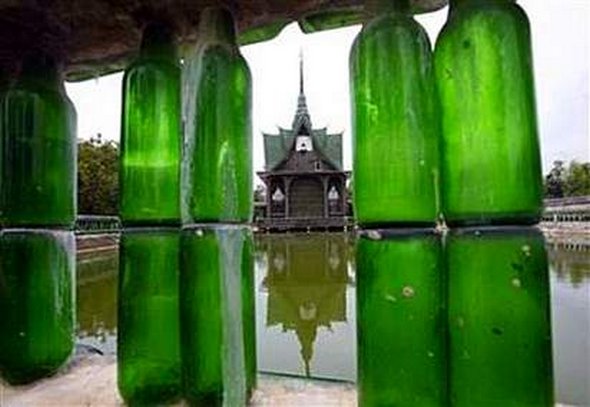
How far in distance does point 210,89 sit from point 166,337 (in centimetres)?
53

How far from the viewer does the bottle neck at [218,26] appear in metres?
1.11

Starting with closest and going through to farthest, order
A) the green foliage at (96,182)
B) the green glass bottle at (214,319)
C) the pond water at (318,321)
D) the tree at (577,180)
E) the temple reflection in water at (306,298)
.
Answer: the green glass bottle at (214,319) < the pond water at (318,321) < the temple reflection in water at (306,298) < the green foliage at (96,182) < the tree at (577,180)

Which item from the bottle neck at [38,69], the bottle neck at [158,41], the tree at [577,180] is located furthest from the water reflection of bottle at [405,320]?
the tree at [577,180]

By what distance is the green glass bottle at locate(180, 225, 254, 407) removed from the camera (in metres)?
1.03

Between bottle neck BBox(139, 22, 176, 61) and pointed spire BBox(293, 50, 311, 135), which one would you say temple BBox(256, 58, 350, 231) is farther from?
bottle neck BBox(139, 22, 176, 61)

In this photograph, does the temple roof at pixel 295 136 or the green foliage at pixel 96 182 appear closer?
the green foliage at pixel 96 182

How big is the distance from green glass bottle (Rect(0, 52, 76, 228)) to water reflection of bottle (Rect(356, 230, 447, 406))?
89 centimetres

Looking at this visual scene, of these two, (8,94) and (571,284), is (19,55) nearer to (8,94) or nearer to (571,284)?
(8,94)

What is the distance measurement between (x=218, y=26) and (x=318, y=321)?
379cm

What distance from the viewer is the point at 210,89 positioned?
1.06 metres

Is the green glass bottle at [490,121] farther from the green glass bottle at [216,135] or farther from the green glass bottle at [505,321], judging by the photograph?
the green glass bottle at [216,135]

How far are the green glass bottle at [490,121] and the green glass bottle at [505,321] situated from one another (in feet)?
0.14

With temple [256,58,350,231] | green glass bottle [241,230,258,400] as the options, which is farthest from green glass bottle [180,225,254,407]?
temple [256,58,350,231]

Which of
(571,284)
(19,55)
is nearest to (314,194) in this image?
(571,284)
